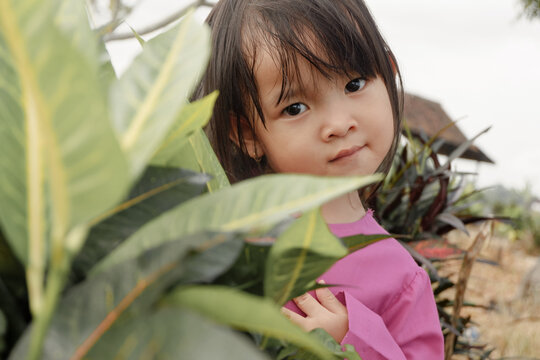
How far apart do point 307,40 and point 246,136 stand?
0.32 meters

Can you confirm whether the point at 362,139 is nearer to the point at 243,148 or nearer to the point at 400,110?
the point at 243,148

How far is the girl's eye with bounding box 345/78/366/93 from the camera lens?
117 centimetres

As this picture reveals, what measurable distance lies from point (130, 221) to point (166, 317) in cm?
12

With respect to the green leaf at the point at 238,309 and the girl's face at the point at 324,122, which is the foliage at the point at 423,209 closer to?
the girl's face at the point at 324,122

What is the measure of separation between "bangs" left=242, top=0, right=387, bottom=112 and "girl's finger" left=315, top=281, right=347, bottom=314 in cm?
46

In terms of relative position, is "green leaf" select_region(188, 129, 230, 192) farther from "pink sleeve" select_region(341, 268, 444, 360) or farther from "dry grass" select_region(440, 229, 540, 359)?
"dry grass" select_region(440, 229, 540, 359)

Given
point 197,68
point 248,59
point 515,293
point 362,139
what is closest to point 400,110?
point 362,139

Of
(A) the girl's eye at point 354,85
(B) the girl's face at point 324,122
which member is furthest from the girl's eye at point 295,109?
(A) the girl's eye at point 354,85

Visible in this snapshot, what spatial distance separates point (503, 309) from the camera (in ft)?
15.7

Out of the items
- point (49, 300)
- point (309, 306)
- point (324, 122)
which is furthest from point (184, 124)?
point (324, 122)

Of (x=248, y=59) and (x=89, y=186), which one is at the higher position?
(x=89, y=186)

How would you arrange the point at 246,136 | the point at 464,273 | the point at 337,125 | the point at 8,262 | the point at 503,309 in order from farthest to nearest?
1. the point at 503,309
2. the point at 464,273
3. the point at 246,136
4. the point at 337,125
5. the point at 8,262

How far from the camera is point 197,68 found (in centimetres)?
27

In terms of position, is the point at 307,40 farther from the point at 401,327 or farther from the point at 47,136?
the point at 47,136
